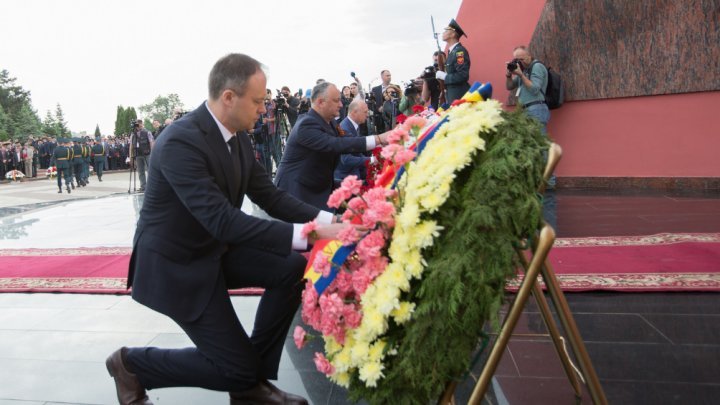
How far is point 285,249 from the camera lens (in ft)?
6.88

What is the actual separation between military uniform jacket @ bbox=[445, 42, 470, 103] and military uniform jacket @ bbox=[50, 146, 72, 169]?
1280 cm

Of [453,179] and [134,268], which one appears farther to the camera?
[134,268]

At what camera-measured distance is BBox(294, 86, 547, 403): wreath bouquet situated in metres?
1.48

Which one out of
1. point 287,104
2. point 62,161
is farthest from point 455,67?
point 62,161

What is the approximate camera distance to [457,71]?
7535mm

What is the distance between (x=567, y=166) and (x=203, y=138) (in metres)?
7.28

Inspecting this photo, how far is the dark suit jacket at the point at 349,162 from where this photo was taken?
5609 millimetres

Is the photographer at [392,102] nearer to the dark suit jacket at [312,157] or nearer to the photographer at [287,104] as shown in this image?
the photographer at [287,104]

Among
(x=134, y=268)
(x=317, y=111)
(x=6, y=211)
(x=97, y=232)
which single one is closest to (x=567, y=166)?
(x=317, y=111)

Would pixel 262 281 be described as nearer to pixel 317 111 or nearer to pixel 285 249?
pixel 285 249

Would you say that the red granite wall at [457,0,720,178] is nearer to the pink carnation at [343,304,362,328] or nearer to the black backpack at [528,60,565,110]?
the black backpack at [528,60,565,110]

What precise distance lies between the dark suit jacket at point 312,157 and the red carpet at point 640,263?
6.20 feet

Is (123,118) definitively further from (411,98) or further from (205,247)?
(205,247)

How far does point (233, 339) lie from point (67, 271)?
12.2ft
